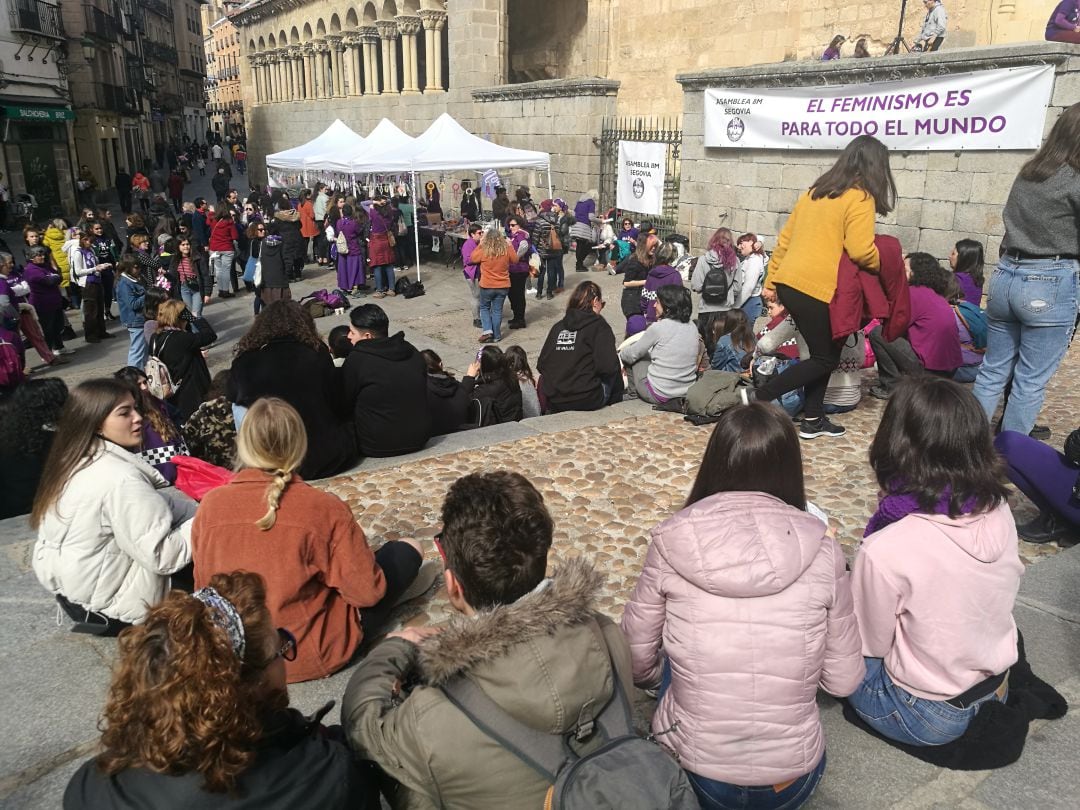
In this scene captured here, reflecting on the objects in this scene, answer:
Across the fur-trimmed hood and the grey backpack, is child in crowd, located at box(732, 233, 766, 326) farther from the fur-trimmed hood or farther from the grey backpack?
the grey backpack

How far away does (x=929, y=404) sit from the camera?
8.16 feet

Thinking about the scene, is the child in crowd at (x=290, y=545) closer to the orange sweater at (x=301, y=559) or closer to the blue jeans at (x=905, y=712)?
the orange sweater at (x=301, y=559)

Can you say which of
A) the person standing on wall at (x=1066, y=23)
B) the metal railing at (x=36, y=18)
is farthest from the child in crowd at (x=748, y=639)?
the metal railing at (x=36, y=18)

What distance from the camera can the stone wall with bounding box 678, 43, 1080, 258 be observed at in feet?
31.2

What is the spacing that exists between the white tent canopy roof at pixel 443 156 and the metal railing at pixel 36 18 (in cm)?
1756

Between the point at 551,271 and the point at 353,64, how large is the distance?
962 inches

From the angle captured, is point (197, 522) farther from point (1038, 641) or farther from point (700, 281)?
point (700, 281)

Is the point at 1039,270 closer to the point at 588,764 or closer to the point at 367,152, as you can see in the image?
the point at 588,764

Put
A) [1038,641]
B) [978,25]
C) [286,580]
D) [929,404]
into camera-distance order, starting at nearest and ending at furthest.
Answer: [929,404] → [286,580] → [1038,641] → [978,25]

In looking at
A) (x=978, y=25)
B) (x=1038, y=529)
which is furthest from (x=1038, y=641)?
(x=978, y=25)

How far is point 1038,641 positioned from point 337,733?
273cm

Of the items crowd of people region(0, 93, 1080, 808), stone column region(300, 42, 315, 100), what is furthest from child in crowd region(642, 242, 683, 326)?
stone column region(300, 42, 315, 100)

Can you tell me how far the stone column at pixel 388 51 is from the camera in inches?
1198

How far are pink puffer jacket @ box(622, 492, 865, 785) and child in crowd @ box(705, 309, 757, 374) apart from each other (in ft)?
15.9
